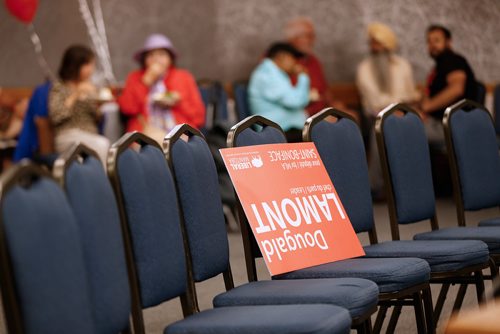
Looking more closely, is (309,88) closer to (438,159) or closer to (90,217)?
(438,159)

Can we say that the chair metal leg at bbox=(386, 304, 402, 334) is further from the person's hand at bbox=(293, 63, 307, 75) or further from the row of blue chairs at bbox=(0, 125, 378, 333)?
the person's hand at bbox=(293, 63, 307, 75)

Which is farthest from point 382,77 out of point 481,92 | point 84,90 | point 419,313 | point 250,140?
point 419,313

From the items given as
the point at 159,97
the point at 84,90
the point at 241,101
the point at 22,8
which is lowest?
the point at 241,101

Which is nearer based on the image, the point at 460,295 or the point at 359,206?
the point at 359,206

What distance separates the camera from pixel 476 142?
13.9ft

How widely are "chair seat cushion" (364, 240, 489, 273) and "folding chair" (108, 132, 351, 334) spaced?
924 millimetres

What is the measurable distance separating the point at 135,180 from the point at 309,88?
5920 millimetres

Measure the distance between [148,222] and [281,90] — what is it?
5.11 m

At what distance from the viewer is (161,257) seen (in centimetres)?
265

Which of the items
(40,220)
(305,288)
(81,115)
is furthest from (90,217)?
(81,115)

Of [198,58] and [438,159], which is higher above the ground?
[198,58]

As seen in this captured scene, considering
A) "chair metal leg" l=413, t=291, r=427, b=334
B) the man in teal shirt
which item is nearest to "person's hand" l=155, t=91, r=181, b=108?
the man in teal shirt

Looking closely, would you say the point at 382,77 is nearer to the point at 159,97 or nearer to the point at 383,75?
the point at 383,75

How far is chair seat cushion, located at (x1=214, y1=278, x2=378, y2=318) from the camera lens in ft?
8.89
